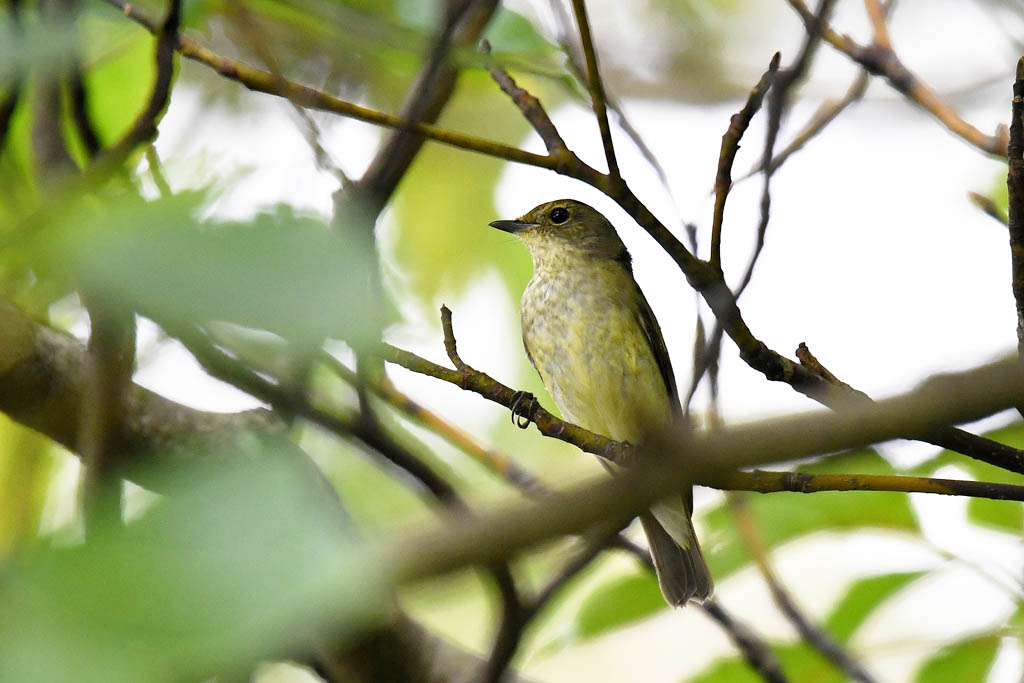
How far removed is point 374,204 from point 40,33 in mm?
646

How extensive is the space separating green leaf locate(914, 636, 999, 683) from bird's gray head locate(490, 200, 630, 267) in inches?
92.3

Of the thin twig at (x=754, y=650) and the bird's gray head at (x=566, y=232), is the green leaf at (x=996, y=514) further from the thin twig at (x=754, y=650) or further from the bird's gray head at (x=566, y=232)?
the bird's gray head at (x=566, y=232)

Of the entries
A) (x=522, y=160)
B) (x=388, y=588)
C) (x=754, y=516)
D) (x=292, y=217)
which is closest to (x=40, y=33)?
(x=522, y=160)

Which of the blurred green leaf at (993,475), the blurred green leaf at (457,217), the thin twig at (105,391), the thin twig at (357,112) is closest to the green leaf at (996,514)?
the blurred green leaf at (993,475)

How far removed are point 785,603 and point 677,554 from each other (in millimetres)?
1621

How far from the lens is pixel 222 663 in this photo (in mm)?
524

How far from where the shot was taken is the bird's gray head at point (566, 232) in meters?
4.63

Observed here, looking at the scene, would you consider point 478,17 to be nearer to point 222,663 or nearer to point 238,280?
point 238,280

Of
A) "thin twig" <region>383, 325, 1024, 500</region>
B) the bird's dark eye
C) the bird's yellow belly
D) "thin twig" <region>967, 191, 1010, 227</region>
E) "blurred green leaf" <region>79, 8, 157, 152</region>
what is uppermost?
the bird's dark eye

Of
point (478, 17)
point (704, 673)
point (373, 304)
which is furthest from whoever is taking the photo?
point (704, 673)

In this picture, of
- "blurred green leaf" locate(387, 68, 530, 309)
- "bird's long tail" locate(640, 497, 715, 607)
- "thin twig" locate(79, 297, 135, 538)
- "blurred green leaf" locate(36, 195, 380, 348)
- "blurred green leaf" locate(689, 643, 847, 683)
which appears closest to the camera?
"blurred green leaf" locate(36, 195, 380, 348)

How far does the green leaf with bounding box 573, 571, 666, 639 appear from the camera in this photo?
8.84ft

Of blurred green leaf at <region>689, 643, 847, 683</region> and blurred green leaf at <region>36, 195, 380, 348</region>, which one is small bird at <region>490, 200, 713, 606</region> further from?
blurred green leaf at <region>36, 195, 380, 348</region>

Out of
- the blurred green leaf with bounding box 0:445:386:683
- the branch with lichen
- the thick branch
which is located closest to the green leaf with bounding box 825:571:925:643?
the branch with lichen
